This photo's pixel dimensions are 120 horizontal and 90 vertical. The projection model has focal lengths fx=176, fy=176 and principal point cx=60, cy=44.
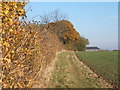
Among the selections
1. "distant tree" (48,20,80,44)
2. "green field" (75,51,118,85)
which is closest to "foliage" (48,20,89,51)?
"distant tree" (48,20,80,44)

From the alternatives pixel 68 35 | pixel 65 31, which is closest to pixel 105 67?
pixel 68 35

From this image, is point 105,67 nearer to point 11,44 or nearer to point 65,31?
point 11,44

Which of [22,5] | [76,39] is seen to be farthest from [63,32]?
[22,5]

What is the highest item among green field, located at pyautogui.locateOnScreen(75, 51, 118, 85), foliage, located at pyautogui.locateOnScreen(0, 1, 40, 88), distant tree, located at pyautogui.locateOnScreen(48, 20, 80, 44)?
distant tree, located at pyautogui.locateOnScreen(48, 20, 80, 44)

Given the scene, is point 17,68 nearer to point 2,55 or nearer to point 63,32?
point 2,55

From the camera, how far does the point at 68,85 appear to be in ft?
22.6

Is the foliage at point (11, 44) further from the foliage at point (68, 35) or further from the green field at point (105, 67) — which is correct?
the foliage at point (68, 35)

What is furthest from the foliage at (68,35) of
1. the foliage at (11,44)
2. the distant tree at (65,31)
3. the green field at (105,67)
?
the foliage at (11,44)

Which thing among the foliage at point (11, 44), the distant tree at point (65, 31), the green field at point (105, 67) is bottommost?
the green field at point (105, 67)

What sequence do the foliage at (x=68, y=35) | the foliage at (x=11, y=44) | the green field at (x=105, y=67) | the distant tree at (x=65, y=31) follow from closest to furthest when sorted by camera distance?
the foliage at (x=11, y=44) → the green field at (x=105, y=67) → the distant tree at (x=65, y=31) → the foliage at (x=68, y=35)

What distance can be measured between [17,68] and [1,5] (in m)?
1.32

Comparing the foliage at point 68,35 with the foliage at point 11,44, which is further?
the foliage at point 68,35

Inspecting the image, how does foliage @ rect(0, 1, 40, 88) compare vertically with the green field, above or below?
above

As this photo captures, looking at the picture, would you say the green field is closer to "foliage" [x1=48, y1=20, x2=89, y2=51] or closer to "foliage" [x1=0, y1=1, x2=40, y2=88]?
"foliage" [x1=0, y1=1, x2=40, y2=88]
